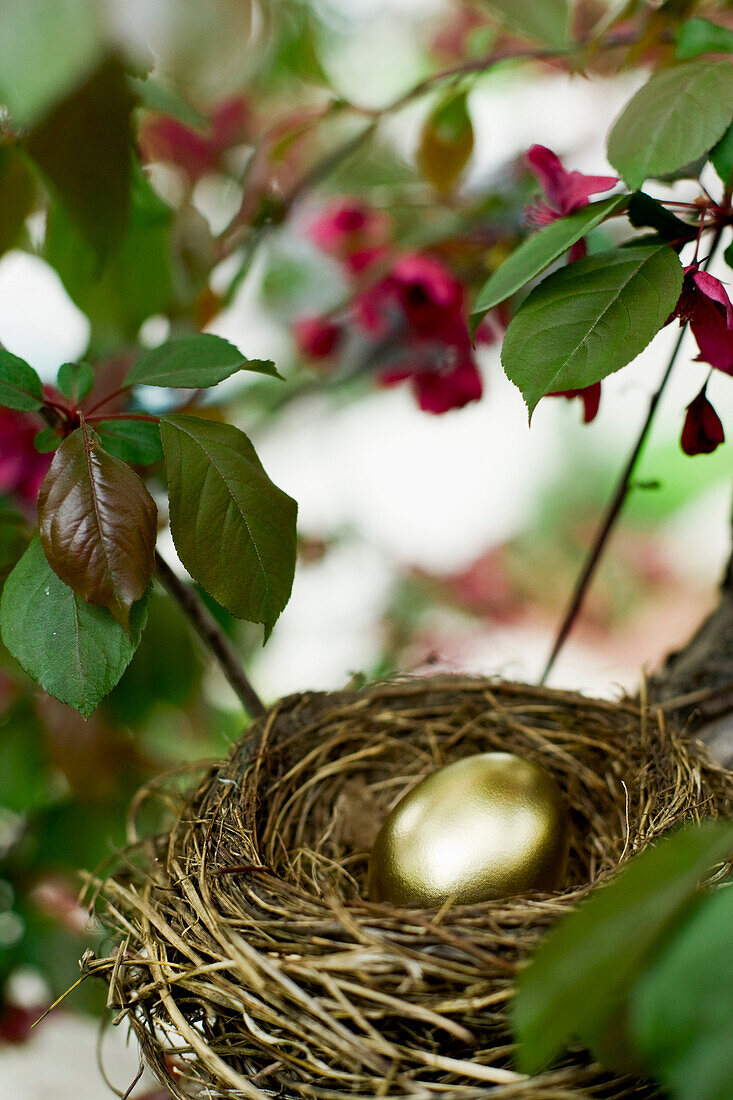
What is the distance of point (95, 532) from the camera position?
376 mm

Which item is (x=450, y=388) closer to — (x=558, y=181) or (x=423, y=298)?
(x=423, y=298)

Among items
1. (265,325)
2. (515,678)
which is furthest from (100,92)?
(265,325)

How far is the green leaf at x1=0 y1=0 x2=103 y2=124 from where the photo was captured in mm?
201

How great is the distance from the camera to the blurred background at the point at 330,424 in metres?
0.63

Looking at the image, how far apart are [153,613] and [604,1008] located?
18.0 inches

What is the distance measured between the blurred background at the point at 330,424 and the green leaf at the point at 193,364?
0.30ft

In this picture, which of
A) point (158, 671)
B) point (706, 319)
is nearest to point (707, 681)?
point (706, 319)

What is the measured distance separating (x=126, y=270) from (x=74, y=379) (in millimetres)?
203

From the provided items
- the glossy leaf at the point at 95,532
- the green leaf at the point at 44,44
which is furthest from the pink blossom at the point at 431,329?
the green leaf at the point at 44,44

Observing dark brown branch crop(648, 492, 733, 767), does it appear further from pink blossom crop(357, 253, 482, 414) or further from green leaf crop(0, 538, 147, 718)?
green leaf crop(0, 538, 147, 718)

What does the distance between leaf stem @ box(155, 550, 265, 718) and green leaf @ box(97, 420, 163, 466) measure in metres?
0.05

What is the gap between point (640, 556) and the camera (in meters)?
1.28

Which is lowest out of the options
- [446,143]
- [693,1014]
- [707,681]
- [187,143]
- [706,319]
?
[707,681]

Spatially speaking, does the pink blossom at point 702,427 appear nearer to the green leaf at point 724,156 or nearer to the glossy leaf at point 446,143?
the green leaf at point 724,156
